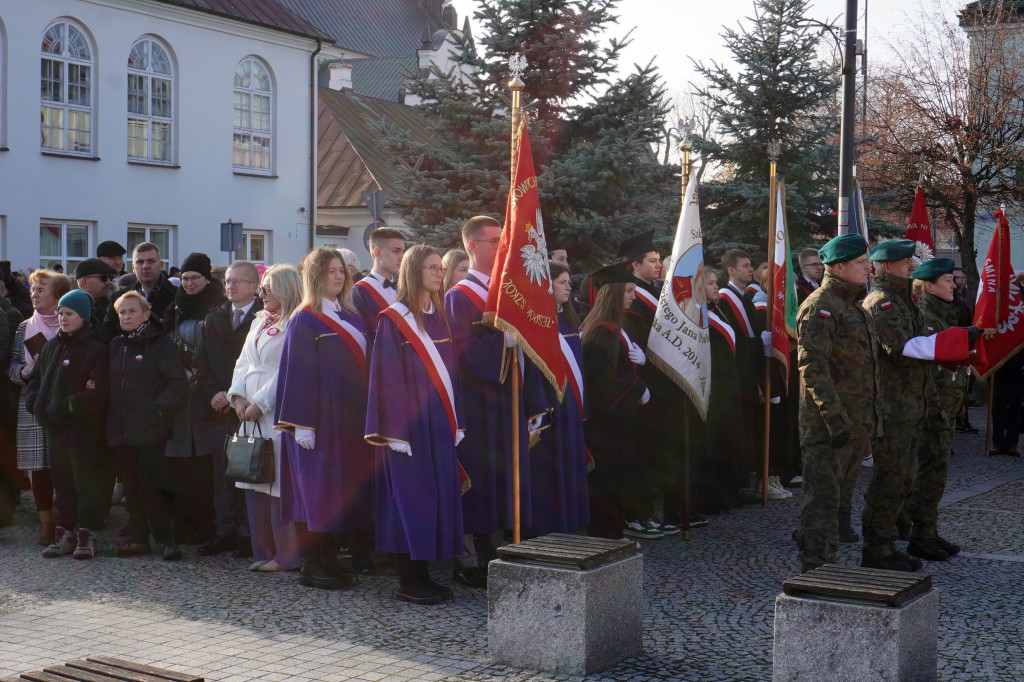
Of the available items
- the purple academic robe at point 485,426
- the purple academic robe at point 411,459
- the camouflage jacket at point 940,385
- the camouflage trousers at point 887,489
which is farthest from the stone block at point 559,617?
the camouflage jacket at point 940,385

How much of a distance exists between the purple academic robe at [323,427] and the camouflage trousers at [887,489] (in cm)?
302

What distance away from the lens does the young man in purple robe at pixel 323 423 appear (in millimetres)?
7266

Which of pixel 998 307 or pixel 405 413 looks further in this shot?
pixel 998 307

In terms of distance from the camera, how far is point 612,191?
17125mm

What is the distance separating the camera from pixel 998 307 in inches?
437

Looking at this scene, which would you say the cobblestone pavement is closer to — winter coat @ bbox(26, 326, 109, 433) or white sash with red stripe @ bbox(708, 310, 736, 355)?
winter coat @ bbox(26, 326, 109, 433)

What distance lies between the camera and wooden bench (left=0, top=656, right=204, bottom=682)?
4.18 metres

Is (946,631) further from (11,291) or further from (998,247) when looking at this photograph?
(11,291)

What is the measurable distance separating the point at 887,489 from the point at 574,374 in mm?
2020

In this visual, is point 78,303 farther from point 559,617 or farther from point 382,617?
point 559,617

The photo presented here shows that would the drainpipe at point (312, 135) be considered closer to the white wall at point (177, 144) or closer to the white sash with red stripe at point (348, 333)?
the white wall at point (177, 144)

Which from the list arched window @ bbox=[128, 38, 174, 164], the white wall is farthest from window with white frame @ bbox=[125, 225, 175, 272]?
arched window @ bbox=[128, 38, 174, 164]

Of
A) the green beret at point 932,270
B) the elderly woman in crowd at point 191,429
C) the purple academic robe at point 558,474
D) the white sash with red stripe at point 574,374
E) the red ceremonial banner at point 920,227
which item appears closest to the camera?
the purple academic robe at point 558,474

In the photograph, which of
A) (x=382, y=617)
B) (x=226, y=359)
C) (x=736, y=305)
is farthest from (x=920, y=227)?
(x=382, y=617)
